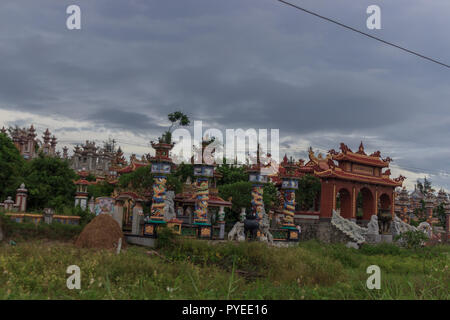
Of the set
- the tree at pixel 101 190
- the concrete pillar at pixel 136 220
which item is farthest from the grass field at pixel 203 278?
the tree at pixel 101 190

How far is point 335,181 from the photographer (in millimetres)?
25750

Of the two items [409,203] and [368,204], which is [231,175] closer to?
[368,204]

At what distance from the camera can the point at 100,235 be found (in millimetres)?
15930

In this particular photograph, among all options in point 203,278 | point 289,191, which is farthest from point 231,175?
point 203,278

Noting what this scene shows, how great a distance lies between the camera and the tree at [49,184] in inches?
1064

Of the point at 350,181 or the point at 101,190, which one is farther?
the point at 101,190

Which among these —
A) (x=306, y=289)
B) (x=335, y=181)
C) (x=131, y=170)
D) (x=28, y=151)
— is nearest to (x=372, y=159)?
(x=335, y=181)

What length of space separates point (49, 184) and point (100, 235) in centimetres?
1375

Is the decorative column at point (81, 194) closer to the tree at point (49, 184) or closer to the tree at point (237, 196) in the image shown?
the tree at point (49, 184)

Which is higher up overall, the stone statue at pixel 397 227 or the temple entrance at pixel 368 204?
the temple entrance at pixel 368 204

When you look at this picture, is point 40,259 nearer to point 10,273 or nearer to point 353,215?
point 10,273

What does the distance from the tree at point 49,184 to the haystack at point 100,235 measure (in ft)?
37.0

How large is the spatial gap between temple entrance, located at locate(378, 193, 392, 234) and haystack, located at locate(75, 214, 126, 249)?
777 inches
